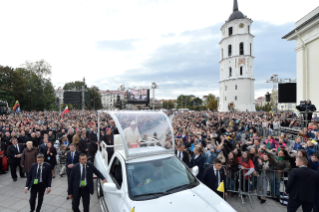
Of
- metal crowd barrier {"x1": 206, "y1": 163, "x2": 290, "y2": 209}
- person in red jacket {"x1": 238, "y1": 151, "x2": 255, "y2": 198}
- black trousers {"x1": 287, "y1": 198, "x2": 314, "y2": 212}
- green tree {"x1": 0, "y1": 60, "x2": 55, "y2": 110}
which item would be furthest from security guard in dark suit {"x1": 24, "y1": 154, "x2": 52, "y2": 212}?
green tree {"x1": 0, "y1": 60, "x2": 55, "y2": 110}

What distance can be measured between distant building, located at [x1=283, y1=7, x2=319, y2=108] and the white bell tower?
30335 millimetres

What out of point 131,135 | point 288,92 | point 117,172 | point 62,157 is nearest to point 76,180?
point 117,172

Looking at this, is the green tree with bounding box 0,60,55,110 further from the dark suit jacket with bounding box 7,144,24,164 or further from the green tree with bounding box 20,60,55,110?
the dark suit jacket with bounding box 7,144,24,164

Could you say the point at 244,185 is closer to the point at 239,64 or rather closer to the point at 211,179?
the point at 211,179

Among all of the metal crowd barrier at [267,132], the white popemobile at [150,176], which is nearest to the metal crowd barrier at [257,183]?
the white popemobile at [150,176]

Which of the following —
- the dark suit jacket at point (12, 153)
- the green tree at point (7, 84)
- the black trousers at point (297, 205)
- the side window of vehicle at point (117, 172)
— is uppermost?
the green tree at point (7, 84)

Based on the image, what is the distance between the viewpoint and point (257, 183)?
16.7 feet

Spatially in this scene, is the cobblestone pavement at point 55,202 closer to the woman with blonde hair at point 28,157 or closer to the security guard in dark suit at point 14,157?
the security guard in dark suit at point 14,157

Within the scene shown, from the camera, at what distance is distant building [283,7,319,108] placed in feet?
44.8

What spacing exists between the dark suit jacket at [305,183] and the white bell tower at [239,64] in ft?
144

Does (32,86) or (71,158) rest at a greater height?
(32,86)

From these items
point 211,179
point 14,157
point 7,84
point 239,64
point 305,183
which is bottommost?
point 14,157

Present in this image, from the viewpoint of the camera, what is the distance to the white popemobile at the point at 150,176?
8.95ft

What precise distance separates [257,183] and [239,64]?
46.1m
